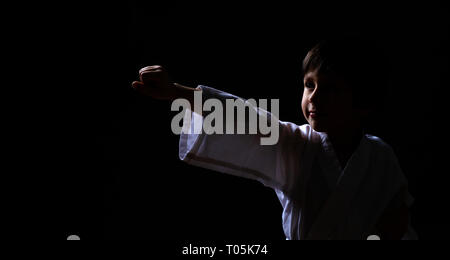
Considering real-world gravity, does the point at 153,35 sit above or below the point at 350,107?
above

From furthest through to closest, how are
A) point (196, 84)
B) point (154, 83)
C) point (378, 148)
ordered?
point (196, 84), point (378, 148), point (154, 83)

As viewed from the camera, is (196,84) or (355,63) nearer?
(355,63)

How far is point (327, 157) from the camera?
76 centimetres

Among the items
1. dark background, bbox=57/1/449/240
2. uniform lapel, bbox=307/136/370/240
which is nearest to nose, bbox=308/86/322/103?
uniform lapel, bbox=307/136/370/240

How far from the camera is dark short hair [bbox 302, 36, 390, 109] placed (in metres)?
0.72

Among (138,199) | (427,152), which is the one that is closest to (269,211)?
(138,199)

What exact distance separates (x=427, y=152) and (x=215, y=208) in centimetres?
57

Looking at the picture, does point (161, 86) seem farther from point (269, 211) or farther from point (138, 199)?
point (269, 211)

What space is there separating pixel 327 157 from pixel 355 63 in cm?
16

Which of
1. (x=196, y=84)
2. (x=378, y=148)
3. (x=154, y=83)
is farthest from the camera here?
(x=196, y=84)

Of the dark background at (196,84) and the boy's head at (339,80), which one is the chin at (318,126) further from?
the dark background at (196,84)

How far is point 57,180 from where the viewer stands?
1049 millimetres

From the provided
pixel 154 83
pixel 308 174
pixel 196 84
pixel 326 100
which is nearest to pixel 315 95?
pixel 326 100

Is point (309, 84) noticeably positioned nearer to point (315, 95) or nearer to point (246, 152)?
point (315, 95)
